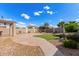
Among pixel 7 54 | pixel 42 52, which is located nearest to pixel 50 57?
pixel 42 52

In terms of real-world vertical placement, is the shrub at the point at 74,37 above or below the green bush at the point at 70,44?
above

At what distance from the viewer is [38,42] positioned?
5.21m

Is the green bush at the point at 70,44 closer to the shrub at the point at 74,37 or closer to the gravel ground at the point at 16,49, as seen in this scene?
the shrub at the point at 74,37

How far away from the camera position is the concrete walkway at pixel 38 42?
16.7 ft

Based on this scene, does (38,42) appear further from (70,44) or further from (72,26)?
(72,26)

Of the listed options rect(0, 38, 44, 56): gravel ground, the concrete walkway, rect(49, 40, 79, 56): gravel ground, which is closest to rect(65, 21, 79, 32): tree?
rect(49, 40, 79, 56): gravel ground

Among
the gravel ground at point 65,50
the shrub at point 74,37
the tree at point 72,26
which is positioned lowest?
the gravel ground at point 65,50

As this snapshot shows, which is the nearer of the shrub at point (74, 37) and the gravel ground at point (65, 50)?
the gravel ground at point (65, 50)

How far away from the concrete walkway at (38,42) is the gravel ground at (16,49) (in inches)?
3.7

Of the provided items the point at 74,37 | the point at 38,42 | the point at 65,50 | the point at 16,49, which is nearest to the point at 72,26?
the point at 74,37

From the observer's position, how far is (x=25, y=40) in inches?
204

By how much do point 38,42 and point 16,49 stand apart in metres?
0.59

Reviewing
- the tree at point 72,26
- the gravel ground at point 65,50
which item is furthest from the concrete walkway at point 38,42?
the tree at point 72,26

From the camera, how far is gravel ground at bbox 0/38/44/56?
5.05 m
